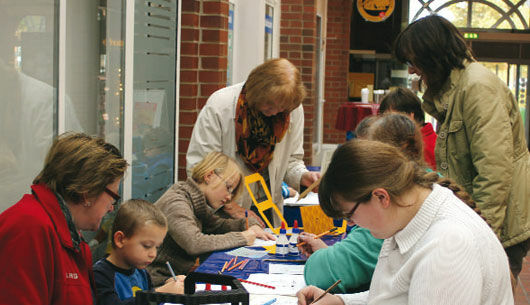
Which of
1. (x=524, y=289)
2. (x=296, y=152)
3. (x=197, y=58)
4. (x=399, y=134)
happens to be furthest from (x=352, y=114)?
(x=399, y=134)

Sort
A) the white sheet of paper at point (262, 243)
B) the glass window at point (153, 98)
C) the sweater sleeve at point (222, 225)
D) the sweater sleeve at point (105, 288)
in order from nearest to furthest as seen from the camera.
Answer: the sweater sleeve at point (105, 288) < the white sheet of paper at point (262, 243) < the sweater sleeve at point (222, 225) < the glass window at point (153, 98)

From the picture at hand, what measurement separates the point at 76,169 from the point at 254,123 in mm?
2101

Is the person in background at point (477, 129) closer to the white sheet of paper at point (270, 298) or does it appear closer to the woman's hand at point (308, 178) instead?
the white sheet of paper at point (270, 298)

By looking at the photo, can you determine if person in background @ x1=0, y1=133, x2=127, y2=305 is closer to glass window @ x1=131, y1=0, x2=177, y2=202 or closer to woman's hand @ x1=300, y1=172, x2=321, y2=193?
glass window @ x1=131, y1=0, x2=177, y2=202

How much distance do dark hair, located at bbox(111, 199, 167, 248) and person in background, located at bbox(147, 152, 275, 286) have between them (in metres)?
0.73

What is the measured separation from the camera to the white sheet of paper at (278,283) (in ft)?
9.18

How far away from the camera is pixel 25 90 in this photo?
3023mm

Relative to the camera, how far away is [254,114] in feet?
13.8

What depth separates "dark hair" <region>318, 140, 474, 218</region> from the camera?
1.78 meters

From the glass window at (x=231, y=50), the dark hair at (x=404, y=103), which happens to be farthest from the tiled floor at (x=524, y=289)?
the glass window at (x=231, y=50)

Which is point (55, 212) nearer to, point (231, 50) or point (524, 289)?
point (231, 50)

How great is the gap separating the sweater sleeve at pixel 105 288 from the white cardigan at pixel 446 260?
1045 mm

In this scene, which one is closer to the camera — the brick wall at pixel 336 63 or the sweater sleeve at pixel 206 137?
the sweater sleeve at pixel 206 137

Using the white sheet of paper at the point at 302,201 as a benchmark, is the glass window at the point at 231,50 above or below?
above
